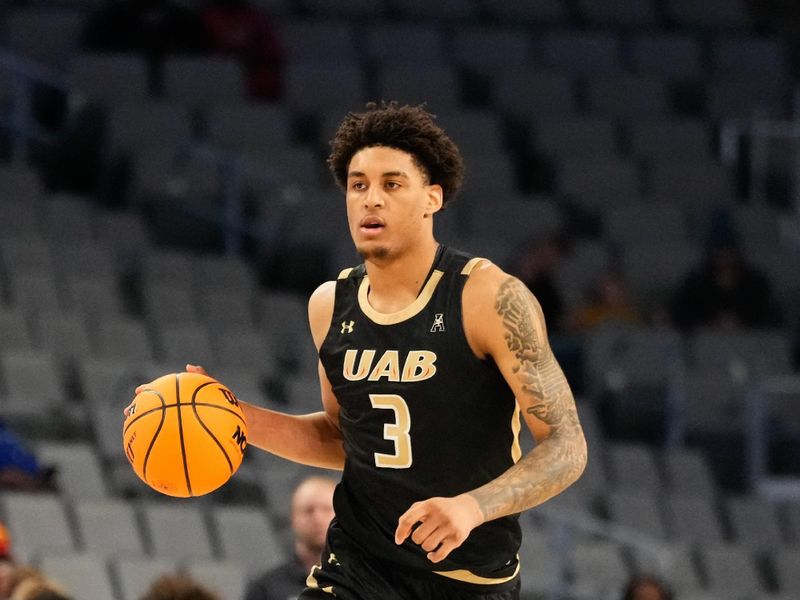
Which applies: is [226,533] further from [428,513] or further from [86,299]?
[428,513]

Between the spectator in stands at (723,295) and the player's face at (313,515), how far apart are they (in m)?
6.15

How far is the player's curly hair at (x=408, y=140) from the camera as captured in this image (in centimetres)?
433

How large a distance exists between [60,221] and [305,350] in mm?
1785

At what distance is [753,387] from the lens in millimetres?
11211

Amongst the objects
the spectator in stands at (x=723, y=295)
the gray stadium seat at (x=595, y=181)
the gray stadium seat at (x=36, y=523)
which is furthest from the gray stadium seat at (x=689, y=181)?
the gray stadium seat at (x=36, y=523)

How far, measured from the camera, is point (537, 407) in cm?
410

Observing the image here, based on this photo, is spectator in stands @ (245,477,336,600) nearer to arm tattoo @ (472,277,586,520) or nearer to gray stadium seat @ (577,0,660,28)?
arm tattoo @ (472,277,586,520)

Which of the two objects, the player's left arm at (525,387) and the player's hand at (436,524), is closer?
the player's hand at (436,524)

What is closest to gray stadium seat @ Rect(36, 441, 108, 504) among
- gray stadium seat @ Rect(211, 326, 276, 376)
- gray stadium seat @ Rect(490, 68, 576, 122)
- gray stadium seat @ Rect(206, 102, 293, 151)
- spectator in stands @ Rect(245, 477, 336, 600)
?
gray stadium seat @ Rect(211, 326, 276, 376)

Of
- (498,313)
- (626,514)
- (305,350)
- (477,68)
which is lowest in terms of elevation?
(626,514)

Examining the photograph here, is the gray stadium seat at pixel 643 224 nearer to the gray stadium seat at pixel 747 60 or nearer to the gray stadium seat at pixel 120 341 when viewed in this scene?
the gray stadium seat at pixel 747 60

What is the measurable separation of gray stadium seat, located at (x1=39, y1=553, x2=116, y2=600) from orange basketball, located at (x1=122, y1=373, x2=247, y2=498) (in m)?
3.43

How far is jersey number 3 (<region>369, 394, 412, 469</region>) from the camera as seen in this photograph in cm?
425

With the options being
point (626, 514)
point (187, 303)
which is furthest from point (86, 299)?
point (626, 514)
